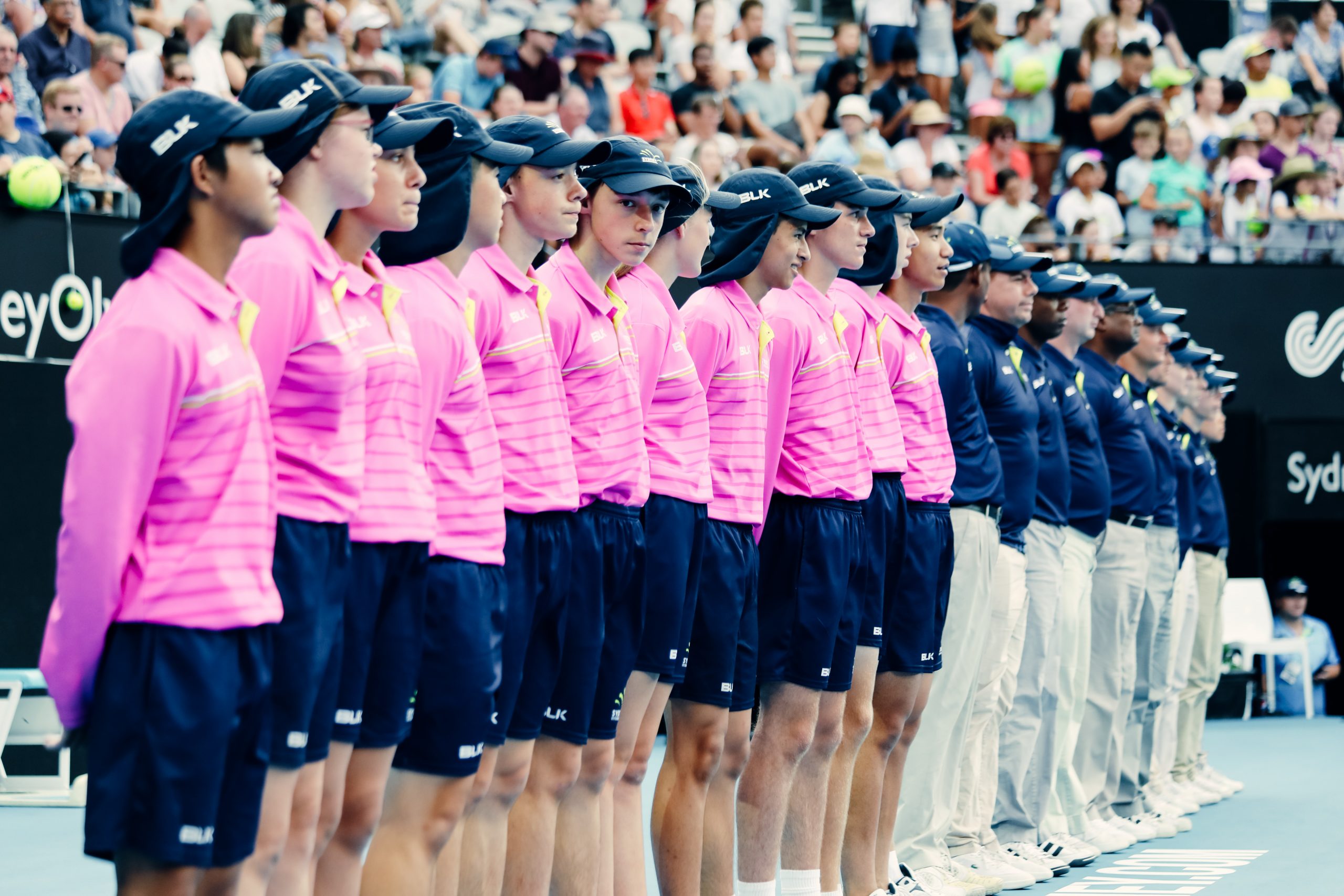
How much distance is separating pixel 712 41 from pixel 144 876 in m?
11.7

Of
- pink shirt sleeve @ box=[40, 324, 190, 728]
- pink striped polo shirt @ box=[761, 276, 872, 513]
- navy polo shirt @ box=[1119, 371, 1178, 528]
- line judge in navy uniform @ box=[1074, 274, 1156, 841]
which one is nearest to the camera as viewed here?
pink shirt sleeve @ box=[40, 324, 190, 728]

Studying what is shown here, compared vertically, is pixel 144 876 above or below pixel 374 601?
below

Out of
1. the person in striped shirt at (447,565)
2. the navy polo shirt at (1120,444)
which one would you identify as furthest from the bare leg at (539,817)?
the navy polo shirt at (1120,444)

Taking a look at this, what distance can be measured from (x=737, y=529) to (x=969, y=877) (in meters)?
2.33

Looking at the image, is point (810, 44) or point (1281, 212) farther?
point (810, 44)

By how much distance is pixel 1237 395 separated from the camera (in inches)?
535

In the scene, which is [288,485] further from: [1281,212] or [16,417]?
[1281,212]

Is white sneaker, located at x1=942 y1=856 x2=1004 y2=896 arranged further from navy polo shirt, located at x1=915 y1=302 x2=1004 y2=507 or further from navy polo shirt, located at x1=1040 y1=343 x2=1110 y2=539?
navy polo shirt, located at x1=1040 y1=343 x2=1110 y2=539

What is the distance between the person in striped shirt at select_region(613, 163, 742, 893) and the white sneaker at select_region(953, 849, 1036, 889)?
7.32 feet

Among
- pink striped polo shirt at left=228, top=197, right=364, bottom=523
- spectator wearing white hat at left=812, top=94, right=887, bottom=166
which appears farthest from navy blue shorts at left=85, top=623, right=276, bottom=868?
spectator wearing white hat at left=812, top=94, right=887, bottom=166

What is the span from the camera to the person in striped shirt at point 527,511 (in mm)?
4223

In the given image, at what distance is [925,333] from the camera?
6.60 meters

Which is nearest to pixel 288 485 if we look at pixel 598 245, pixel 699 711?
pixel 598 245

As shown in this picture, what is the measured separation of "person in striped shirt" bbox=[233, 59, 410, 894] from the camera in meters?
3.32
